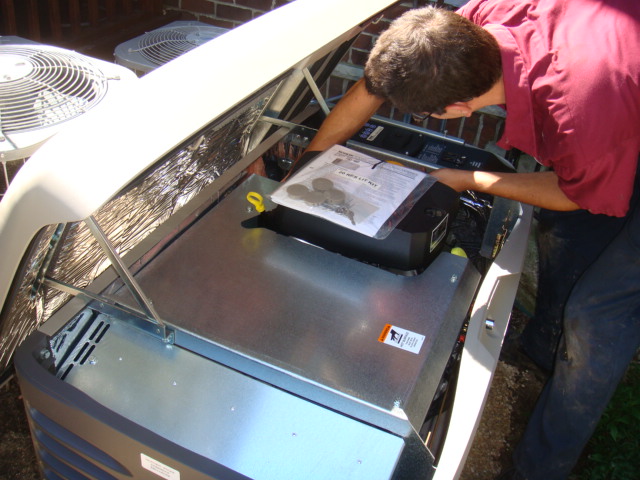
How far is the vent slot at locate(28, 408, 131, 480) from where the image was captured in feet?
3.35

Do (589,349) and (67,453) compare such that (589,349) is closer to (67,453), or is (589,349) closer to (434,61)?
(434,61)

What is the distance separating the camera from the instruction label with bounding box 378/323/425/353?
1.14 metres

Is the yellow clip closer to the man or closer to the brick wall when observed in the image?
the man

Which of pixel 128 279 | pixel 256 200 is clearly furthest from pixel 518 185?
pixel 128 279

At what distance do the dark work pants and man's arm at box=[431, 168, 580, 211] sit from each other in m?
0.25

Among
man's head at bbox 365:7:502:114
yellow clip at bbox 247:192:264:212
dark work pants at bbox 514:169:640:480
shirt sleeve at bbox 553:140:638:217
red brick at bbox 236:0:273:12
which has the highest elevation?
man's head at bbox 365:7:502:114

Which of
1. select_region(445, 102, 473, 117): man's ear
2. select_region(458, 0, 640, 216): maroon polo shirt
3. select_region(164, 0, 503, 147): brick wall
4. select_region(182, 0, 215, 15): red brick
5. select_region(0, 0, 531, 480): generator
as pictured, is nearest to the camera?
select_region(0, 0, 531, 480): generator

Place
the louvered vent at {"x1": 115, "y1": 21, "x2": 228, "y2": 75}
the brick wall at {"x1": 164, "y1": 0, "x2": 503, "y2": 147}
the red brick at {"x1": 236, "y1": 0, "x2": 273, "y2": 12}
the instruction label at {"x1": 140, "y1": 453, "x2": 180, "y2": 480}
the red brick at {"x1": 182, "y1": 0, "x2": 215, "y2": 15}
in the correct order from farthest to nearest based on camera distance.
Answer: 1. the red brick at {"x1": 182, "y1": 0, "x2": 215, "y2": 15}
2. the red brick at {"x1": 236, "y1": 0, "x2": 273, "y2": 12}
3. the brick wall at {"x1": 164, "y1": 0, "x2": 503, "y2": 147}
4. the louvered vent at {"x1": 115, "y1": 21, "x2": 228, "y2": 75}
5. the instruction label at {"x1": 140, "y1": 453, "x2": 180, "y2": 480}

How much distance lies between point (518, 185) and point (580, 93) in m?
0.28

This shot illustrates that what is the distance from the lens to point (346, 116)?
1.60 metres

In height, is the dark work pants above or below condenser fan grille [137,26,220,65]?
below

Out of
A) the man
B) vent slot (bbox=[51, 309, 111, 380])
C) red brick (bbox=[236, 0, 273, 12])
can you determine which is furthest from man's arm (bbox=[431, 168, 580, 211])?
red brick (bbox=[236, 0, 273, 12])

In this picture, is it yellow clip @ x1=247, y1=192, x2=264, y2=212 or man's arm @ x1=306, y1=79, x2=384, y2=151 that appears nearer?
yellow clip @ x1=247, y1=192, x2=264, y2=212

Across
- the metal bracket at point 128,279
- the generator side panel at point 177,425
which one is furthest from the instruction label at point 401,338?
the metal bracket at point 128,279
